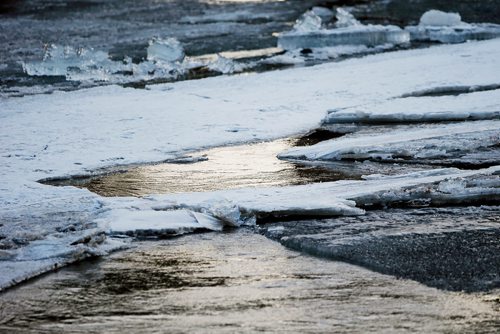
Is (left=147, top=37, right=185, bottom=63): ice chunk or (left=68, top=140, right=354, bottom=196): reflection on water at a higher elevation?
(left=147, top=37, right=185, bottom=63): ice chunk

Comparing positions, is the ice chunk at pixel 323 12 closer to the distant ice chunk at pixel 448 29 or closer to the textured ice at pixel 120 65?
the distant ice chunk at pixel 448 29

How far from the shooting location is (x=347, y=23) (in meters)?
14.3

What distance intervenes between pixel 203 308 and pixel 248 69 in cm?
785

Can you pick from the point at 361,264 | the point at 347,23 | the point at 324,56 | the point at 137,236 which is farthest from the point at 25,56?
the point at 361,264

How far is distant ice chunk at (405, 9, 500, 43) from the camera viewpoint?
527 inches

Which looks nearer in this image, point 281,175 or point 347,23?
point 281,175

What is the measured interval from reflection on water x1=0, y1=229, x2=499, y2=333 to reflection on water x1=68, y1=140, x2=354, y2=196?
1275 millimetres

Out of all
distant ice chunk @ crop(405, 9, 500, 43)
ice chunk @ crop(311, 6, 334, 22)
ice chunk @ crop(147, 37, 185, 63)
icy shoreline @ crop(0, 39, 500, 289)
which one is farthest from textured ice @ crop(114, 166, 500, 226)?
ice chunk @ crop(311, 6, 334, 22)

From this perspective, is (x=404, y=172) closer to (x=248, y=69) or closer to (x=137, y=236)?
(x=137, y=236)

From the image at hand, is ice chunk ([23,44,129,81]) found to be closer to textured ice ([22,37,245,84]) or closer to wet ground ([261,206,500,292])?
textured ice ([22,37,245,84])

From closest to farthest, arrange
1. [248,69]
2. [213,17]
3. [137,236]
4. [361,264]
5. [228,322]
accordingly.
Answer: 1. [228,322]
2. [361,264]
3. [137,236]
4. [248,69]
5. [213,17]

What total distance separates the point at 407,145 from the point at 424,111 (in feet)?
4.55

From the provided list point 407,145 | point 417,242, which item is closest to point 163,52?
point 407,145

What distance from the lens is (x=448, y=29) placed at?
13.7m
